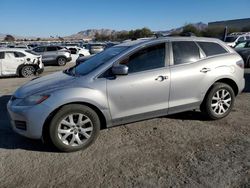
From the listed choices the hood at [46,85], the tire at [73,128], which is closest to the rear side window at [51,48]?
the hood at [46,85]

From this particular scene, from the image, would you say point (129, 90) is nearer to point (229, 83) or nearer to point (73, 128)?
point (73, 128)

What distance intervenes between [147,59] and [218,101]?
1681 mm

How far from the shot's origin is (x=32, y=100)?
4.34 m

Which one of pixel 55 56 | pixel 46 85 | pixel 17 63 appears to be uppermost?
pixel 46 85

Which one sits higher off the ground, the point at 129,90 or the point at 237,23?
the point at 129,90

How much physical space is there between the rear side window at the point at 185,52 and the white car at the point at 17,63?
10565 mm

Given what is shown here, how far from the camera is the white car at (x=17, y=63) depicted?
13844 mm

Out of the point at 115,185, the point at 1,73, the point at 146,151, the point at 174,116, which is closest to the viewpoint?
the point at 115,185

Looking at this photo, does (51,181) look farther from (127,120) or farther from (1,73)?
(1,73)

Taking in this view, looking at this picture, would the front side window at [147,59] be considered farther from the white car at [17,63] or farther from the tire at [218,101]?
the white car at [17,63]

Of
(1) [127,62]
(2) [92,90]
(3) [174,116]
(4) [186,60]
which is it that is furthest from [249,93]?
(2) [92,90]

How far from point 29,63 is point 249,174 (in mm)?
12535

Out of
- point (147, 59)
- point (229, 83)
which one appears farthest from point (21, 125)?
point (229, 83)

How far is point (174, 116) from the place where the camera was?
599 cm
